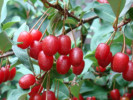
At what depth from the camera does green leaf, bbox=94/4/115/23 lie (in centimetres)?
82

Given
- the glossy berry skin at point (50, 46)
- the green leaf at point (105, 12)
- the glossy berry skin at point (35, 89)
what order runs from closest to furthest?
the glossy berry skin at point (50, 46)
the glossy berry skin at point (35, 89)
the green leaf at point (105, 12)

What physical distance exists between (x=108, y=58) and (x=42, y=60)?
203mm

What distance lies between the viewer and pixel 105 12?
825 mm

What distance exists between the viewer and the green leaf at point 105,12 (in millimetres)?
816

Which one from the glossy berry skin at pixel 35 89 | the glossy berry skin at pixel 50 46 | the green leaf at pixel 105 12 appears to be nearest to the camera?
the glossy berry skin at pixel 50 46

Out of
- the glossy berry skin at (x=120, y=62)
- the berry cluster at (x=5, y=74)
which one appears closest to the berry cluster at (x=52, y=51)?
the glossy berry skin at (x=120, y=62)

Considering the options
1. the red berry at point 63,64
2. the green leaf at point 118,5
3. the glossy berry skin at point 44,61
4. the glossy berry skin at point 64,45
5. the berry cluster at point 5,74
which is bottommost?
the berry cluster at point 5,74

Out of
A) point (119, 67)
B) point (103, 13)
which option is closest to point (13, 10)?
point (103, 13)

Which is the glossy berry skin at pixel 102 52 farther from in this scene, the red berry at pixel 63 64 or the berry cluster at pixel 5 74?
the berry cluster at pixel 5 74

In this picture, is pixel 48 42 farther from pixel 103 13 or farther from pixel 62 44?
pixel 103 13

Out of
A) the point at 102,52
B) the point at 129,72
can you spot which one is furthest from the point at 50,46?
the point at 129,72

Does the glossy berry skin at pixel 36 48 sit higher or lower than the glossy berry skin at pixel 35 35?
lower

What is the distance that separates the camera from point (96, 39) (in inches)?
43.3

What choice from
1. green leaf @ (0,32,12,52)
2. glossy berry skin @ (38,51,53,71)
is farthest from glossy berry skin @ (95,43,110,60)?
green leaf @ (0,32,12,52)
